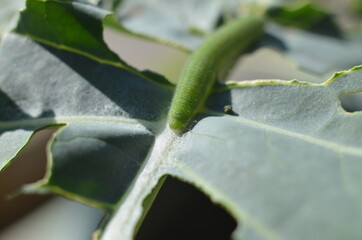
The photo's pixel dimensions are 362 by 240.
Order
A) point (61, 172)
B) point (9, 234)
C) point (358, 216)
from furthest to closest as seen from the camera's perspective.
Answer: point (9, 234)
point (61, 172)
point (358, 216)

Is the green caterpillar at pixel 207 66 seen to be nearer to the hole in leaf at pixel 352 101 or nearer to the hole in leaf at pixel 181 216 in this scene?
the hole in leaf at pixel 352 101

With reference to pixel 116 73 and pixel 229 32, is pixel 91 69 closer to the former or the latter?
pixel 116 73

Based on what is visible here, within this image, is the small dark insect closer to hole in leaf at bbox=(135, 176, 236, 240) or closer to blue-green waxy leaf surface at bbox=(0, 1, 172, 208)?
blue-green waxy leaf surface at bbox=(0, 1, 172, 208)

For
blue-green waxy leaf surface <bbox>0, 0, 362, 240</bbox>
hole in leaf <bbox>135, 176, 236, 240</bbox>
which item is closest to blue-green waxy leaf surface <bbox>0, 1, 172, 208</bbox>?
blue-green waxy leaf surface <bbox>0, 0, 362, 240</bbox>

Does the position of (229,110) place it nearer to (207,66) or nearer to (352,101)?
(207,66)

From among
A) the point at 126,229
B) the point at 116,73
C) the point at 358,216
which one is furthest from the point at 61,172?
the point at 358,216

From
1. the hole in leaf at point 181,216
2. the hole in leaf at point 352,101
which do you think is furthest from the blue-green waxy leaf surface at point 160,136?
the hole in leaf at point 181,216

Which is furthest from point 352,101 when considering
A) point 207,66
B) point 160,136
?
point 160,136
